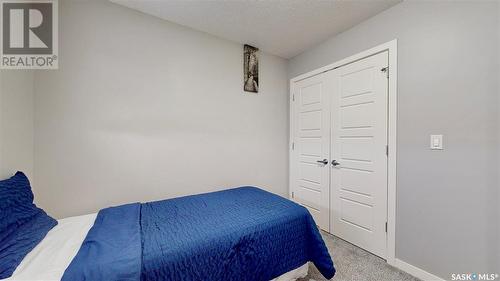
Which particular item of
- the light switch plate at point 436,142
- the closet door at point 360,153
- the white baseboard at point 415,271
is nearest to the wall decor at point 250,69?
the closet door at point 360,153

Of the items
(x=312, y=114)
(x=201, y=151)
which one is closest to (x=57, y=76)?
(x=201, y=151)

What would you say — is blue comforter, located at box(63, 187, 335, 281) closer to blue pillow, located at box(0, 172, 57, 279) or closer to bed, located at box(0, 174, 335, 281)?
bed, located at box(0, 174, 335, 281)

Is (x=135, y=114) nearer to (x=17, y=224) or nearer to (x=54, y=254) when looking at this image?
(x=17, y=224)

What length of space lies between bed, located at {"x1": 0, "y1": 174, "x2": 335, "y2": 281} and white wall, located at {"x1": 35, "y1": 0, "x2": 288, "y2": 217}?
459 mm

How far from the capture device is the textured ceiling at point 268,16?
75.0 inches

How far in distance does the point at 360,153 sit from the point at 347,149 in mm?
157

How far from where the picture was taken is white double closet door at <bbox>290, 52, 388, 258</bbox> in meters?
2.02

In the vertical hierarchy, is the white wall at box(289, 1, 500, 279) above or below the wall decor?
below

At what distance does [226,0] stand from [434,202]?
2654mm

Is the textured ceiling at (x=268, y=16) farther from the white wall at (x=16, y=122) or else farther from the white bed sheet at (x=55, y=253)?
the white bed sheet at (x=55, y=253)

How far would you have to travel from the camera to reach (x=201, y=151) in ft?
8.00

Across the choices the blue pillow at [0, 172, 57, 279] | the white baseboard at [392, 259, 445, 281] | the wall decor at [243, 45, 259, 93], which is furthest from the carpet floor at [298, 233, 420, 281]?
the wall decor at [243, 45, 259, 93]

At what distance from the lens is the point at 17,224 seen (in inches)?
44.1

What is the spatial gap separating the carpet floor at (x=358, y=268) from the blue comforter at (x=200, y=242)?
0.32m
